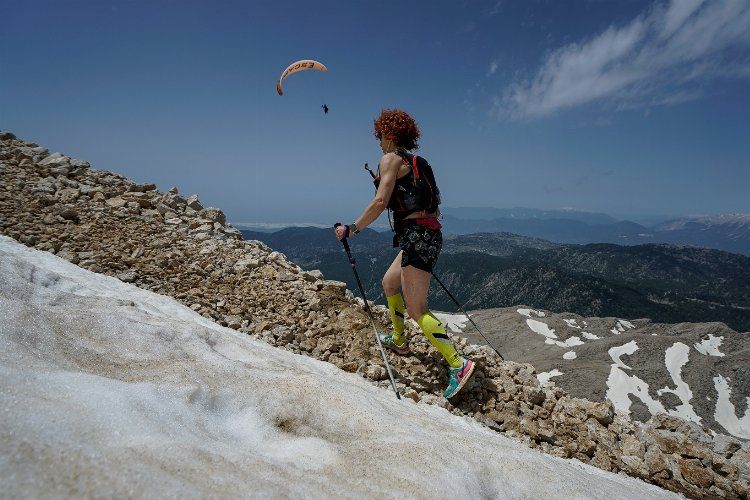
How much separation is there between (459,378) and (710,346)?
14150 centimetres

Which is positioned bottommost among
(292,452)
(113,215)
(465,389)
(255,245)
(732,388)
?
(732,388)

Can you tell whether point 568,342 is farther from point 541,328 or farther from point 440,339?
point 440,339

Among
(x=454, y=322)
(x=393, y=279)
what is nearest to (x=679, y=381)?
(x=454, y=322)

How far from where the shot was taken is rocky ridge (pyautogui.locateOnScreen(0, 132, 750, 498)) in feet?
18.6

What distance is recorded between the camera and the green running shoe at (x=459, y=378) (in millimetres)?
5802

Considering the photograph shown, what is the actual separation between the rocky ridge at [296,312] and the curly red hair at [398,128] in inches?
146

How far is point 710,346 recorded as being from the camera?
106m

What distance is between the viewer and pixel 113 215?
10.4 m

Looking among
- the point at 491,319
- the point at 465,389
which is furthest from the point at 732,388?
the point at 465,389

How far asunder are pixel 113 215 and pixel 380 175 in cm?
888

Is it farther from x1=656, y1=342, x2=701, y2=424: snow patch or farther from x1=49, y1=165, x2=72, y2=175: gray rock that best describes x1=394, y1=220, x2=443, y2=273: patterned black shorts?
x1=656, y1=342, x2=701, y2=424: snow patch

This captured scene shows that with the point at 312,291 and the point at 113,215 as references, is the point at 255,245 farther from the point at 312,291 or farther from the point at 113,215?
the point at 113,215

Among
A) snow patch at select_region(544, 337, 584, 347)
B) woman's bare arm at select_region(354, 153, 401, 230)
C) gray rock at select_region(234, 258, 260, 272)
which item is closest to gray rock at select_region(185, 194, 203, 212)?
gray rock at select_region(234, 258, 260, 272)

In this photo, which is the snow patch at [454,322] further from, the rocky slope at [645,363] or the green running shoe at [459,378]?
the green running shoe at [459,378]
